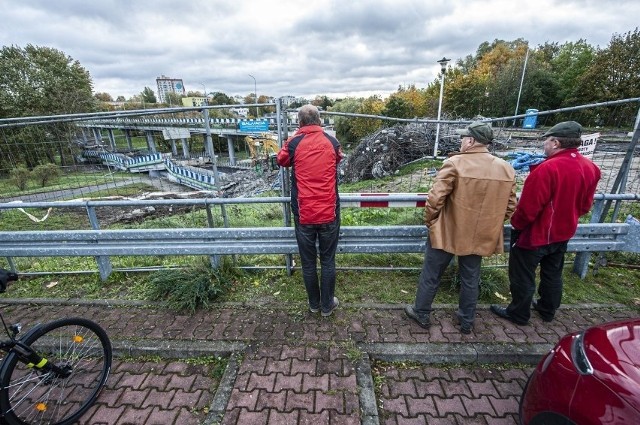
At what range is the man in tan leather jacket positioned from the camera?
2559 millimetres

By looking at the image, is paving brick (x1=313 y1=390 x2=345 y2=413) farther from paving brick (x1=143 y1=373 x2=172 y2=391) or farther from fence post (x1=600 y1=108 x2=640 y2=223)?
fence post (x1=600 y1=108 x2=640 y2=223)

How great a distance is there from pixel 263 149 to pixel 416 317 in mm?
2873

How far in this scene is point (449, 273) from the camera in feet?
12.5

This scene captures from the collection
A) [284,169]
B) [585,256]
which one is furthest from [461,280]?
[284,169]

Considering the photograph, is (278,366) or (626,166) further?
(626,166)

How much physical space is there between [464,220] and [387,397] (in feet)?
5.16

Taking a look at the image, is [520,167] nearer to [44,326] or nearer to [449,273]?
[449,273]

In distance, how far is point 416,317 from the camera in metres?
3.14

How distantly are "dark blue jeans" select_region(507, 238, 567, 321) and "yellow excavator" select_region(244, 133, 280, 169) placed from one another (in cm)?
293

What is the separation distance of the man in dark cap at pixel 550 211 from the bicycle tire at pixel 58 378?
3.78m

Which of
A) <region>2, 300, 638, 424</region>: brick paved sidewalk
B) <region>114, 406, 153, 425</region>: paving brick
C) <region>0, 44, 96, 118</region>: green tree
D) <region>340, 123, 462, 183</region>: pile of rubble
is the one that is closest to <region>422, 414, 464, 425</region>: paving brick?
<region>2, 300, 638, 424</region>: brick paved sidewalk

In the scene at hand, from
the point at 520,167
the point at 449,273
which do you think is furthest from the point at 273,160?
the point at 520,167

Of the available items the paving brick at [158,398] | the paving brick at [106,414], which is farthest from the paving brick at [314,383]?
the paving brick at [106,414]

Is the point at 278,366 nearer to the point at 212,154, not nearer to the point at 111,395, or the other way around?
the point at 111,395
